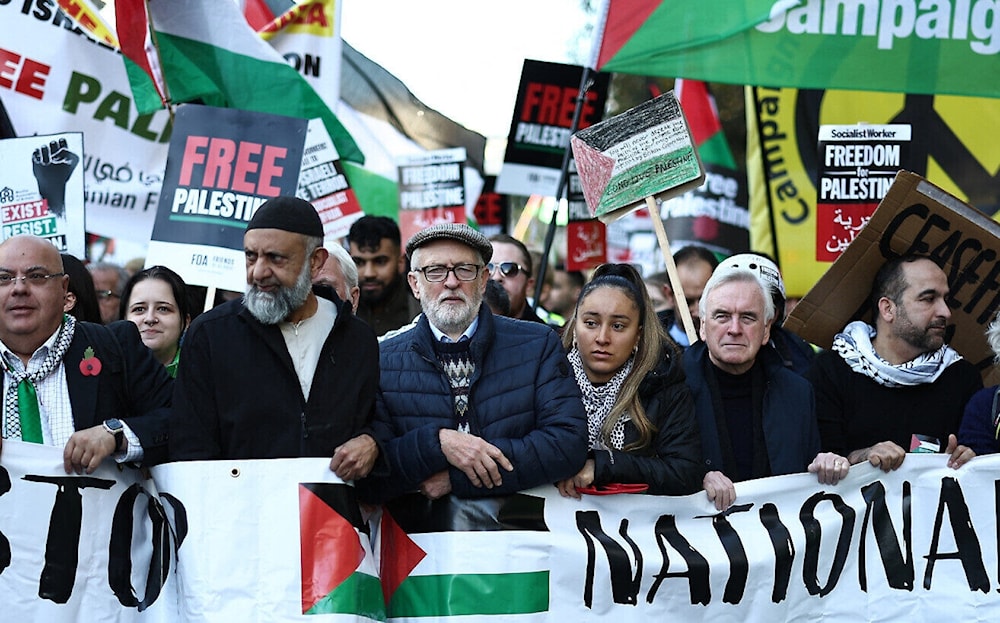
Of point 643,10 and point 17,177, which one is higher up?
point 643,10

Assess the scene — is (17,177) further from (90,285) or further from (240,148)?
(90,285)

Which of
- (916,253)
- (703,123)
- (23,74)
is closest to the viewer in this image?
(916,253)

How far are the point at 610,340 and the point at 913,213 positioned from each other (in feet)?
5.93

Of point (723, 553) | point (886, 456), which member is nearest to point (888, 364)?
point (886, 456)

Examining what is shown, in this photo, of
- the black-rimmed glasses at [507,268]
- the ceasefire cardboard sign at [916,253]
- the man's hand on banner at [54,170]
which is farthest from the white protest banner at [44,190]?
the ceasefire cardboard sign at [916,253]

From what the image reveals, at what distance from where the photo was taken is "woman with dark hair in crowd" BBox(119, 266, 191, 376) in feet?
20.5

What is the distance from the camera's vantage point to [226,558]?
4.60 meters

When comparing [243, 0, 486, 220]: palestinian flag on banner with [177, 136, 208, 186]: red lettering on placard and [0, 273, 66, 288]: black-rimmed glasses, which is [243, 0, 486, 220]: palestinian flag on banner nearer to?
[177, 136, 208, 186]: red lettering on placard

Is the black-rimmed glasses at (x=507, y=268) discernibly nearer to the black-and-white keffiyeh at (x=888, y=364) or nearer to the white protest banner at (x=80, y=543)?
the black-and-white keffiyeh at (x=888, y=364)

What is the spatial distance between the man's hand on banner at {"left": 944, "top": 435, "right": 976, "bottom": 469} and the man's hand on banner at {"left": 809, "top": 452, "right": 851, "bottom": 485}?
402 millimetres

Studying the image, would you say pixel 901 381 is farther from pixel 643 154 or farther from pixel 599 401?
pixel 643 154

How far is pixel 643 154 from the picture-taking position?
21.3ft

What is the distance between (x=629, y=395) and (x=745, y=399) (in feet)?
1.99

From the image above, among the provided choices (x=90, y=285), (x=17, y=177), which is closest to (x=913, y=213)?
(x=90, y=285)
